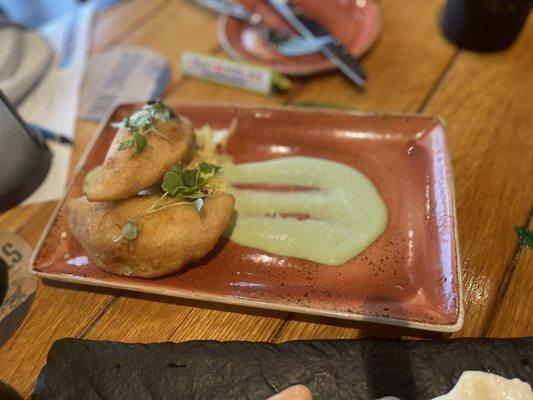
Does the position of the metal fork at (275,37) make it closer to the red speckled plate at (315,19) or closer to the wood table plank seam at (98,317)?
the red speckled plate at (315,19)

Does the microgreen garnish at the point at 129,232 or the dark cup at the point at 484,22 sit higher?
the dark cup at the point at 484,22

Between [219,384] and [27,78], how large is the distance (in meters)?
1.12

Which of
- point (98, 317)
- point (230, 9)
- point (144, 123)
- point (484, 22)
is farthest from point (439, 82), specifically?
point (98, 317)

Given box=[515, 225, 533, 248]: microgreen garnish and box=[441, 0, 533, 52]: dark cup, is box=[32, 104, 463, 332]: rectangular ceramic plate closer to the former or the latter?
box=[515, 225, 533, 248]: microgreen garnish

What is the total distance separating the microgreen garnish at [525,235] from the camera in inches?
38.2

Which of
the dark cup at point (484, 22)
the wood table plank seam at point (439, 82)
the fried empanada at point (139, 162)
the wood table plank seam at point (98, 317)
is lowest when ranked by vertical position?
the wood table plank seam at point (98, 317)

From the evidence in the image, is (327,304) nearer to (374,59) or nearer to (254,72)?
(254,72)

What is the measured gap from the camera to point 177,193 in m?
0.90

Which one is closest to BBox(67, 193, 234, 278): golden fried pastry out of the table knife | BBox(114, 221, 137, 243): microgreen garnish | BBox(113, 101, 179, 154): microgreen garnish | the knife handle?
BBox(114, 221, 137, 243): microgreen garnish

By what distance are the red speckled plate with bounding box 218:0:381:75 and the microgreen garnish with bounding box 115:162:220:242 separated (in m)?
0.56

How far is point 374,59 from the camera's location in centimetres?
139

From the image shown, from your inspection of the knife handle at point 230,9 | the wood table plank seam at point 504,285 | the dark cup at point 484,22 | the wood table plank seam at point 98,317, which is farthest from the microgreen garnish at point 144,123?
the dark cup at point 484,22

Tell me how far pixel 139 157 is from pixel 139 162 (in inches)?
0.5

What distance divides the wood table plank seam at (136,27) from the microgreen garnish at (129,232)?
3.05 ft
